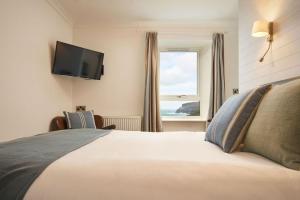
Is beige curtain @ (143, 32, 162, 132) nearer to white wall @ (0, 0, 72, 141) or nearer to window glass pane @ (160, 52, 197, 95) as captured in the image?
window glass pane @ (160, 52, 197, 95)

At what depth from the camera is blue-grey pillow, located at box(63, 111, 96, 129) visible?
3.65 meters

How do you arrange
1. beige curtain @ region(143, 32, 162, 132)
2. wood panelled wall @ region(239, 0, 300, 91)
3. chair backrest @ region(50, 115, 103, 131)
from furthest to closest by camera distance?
beige curtain @ region(143, 32, 162, 132)
chair backrest @ region(50, 115, 103, 131)
wood panelled wall @ region(239, 0, 300, 91)

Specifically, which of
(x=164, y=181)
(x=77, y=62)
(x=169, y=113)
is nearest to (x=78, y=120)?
(x=77, y=62)

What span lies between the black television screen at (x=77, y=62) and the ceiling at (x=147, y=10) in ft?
1.98

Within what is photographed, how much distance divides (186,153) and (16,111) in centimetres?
213

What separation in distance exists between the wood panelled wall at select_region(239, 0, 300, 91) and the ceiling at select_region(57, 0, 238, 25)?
956mm

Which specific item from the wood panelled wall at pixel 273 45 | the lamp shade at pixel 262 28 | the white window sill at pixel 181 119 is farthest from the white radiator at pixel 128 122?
the lamp shade at pixel 262 28

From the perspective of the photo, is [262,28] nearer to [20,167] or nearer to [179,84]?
[20,167]

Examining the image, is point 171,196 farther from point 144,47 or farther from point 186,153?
point 144,47

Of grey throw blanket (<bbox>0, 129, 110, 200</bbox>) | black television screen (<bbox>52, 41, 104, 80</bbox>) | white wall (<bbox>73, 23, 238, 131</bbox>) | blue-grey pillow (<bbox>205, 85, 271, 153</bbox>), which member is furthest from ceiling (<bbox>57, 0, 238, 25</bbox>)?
grey throw blanket (<bbox>0, 129, 110, 200</bbox>)

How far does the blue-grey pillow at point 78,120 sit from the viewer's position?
3.65 metres

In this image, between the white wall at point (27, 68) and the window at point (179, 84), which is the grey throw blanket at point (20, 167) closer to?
the white wall at point (27, 68)

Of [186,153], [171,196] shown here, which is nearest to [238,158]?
[186,153]

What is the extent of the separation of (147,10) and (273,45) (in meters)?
2.38
